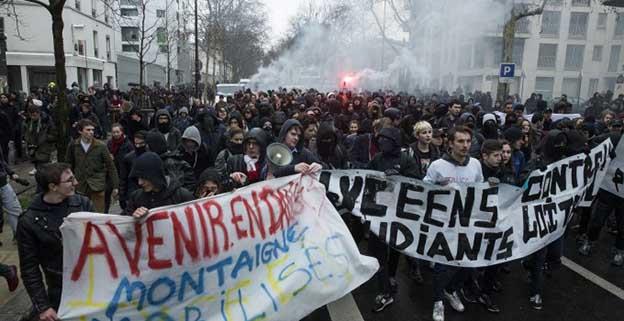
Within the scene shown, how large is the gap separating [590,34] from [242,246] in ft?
161

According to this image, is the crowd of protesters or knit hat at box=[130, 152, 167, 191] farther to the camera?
knit hat at box=[130, 152, 167, 191]

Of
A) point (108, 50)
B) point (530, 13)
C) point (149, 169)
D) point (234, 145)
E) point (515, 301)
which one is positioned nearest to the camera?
point (149, 169)

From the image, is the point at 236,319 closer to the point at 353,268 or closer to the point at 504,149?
the point at 353,268

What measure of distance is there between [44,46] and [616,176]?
3525cm

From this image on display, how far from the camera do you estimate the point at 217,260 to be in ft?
10.2

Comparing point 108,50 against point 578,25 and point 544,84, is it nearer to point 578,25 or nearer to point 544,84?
point 544,84

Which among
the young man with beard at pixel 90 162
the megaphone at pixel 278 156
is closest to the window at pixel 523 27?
the young man with beard at pixel 90 162

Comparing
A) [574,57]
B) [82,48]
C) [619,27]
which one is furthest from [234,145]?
[619,27]

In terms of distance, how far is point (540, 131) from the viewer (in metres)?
8.44

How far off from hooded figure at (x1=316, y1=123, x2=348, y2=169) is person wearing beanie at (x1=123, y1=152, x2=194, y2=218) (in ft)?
7.48

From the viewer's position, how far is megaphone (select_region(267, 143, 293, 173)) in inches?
157

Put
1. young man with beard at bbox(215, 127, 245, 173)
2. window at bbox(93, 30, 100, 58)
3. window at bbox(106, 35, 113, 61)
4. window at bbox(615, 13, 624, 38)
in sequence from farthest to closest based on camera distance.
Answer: window at bbox(615, 13, 624, 38) → window at bbox(106, 35, 113, 61) → window at bbox(93, 30, 100, 58) → young man with beard at bbox(215, 127, 245, 173)

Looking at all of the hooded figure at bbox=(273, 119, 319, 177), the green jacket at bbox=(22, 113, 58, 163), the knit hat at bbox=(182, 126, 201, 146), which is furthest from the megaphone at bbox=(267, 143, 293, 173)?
the green jacket at bbox=(22, 113, 58, 163)

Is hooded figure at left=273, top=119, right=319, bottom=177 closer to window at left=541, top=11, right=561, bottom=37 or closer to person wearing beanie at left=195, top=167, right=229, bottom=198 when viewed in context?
A: person wearing beanie at left=195, top=167, right=229, bottom=198
